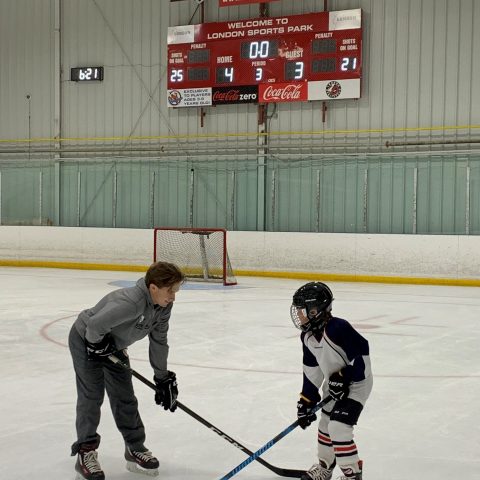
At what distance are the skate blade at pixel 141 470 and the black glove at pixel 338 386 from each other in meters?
0.88

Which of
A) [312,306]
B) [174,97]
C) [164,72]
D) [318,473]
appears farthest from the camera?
[164,72]

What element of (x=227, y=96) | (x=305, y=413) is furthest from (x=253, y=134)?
(x=305, y=413)

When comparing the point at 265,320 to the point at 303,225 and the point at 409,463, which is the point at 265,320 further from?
the point at 303,225

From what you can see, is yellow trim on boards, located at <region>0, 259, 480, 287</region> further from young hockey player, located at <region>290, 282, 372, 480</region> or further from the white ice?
young hockey player, located at <region>290, 282, 372, 480</region>

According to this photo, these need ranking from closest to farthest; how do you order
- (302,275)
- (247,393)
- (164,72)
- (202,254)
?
1. (247,393)
2. (202,254)
3. (302,275)
4. (164,72)

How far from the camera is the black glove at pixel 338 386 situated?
291 cm

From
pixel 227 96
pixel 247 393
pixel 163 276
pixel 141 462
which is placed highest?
pixel 227 96

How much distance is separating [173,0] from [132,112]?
8.01 feet

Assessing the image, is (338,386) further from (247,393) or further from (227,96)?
(227,96)

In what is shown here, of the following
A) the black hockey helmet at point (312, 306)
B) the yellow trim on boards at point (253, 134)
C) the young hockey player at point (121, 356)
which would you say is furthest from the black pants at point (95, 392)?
the yellow trim on boards at point (253, 134)

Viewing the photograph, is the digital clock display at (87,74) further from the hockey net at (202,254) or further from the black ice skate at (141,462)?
the black ice skate at (141,462)

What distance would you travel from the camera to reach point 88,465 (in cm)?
322

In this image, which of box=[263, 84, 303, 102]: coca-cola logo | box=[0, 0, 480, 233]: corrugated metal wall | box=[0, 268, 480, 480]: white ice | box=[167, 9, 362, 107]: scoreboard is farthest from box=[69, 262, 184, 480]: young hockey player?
box=[263, 84, 303, 102]: coca-cola logo

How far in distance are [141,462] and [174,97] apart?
1298 centimetres
